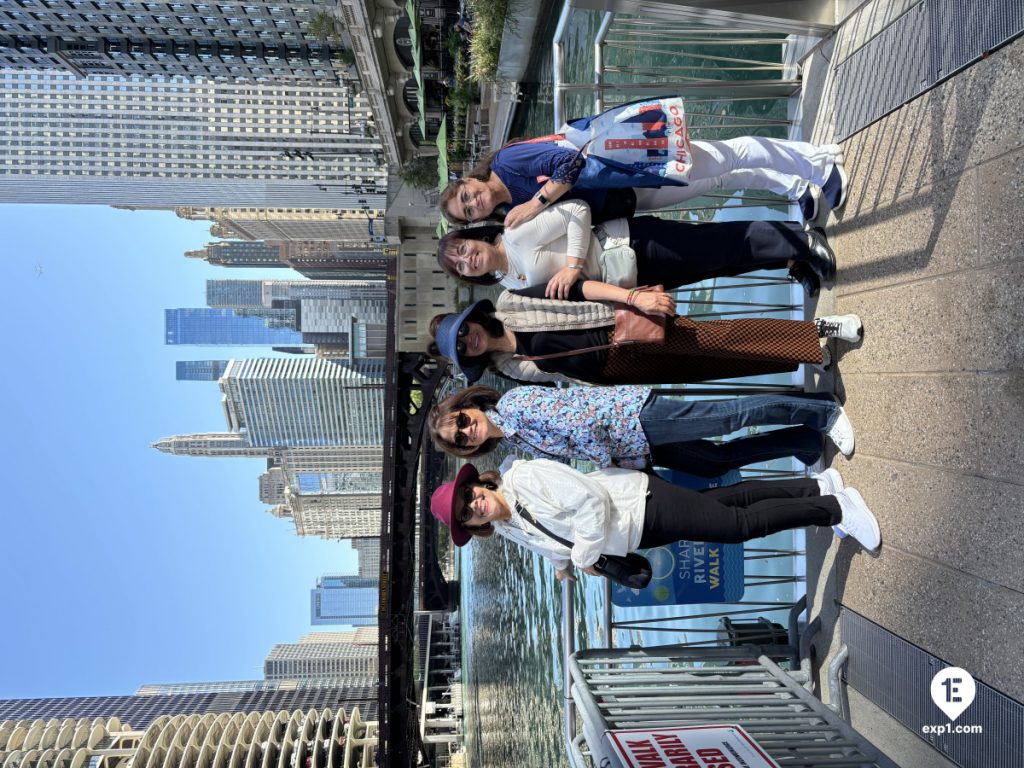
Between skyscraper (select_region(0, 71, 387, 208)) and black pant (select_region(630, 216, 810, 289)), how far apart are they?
52.4 meters

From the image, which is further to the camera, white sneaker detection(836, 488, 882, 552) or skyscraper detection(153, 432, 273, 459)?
skyscraper detection(153, 432, 273, 459)

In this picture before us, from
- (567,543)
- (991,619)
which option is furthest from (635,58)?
(991,619)

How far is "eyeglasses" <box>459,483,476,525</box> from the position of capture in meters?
3.61

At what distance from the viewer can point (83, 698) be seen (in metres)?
84.2

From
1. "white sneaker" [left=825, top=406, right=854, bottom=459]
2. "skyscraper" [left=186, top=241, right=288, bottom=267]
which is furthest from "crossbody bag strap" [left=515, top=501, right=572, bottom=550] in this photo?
"skyscraper" [left=186, top=241, right=288, bottom=267]

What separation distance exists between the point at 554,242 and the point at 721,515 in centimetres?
158

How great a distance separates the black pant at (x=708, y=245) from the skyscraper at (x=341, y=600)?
609 feet

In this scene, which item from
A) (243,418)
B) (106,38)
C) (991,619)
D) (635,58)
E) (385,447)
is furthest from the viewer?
(243,418)

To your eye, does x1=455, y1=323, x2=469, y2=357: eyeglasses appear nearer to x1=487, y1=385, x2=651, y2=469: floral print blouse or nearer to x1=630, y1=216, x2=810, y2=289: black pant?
x1=487, y1=385, x2=651, y2=469: floral print blouse

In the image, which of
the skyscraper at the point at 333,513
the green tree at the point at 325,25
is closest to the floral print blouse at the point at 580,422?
the green tree at the point at 325,25

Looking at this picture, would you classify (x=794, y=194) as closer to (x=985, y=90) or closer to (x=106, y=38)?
(x=985, y=90)

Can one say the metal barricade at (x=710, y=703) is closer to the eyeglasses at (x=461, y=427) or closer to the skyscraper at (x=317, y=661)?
the eyeglasses at (x=461, y=427)

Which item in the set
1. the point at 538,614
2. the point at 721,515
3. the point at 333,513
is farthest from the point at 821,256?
the point at 333,513

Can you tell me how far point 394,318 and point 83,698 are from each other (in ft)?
290
